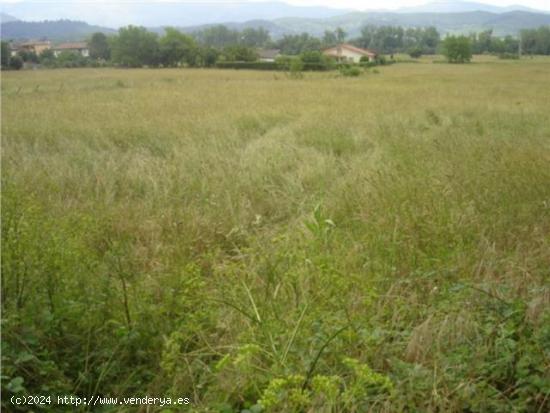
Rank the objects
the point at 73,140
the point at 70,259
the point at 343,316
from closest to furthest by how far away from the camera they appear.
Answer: the point at 343,316 → the point at 70,259 → the point at 73,140

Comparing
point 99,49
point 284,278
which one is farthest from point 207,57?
point 284,278

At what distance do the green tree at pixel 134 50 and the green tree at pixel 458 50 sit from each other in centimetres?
4052

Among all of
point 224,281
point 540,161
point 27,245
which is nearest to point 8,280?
point 27,245

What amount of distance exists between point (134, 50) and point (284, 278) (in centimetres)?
6398

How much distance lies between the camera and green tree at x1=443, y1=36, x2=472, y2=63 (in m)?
62.6

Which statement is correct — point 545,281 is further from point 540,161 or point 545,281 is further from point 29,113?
point 29,113

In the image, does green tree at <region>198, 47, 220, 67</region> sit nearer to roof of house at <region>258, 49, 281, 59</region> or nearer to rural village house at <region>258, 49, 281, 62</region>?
rural village house at <region>258, 49, 281, 62</region>

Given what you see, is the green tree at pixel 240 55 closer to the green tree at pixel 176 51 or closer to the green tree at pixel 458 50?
the green tree at pixel 176 51

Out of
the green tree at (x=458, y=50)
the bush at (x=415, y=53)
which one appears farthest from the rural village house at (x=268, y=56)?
the green tree at (x=458, y=50)

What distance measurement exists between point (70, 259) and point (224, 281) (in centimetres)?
108

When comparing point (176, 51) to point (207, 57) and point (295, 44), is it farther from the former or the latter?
point (295, 44)

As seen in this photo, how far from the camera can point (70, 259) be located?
10.3 ft

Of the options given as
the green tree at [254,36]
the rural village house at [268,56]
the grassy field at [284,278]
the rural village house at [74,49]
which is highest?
the green tree at [254,36]

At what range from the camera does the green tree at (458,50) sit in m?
62.6
